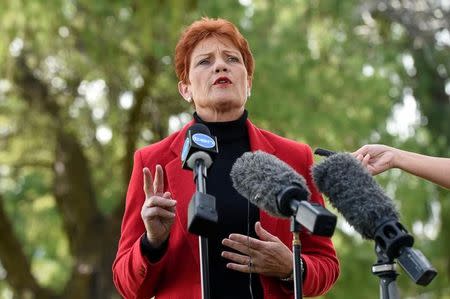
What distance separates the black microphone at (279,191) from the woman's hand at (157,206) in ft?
1.02

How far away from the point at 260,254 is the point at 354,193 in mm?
810

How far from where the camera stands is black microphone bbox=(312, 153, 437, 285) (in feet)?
10.5

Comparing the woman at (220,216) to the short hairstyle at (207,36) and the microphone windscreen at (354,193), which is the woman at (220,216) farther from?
the microphone windscreen at (354,193)

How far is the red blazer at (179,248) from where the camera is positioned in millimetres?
4348

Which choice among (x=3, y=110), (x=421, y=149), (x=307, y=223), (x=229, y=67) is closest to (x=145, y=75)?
(x=3, y=110)

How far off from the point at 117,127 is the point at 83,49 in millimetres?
1126

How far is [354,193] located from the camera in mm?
3447

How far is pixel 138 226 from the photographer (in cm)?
450

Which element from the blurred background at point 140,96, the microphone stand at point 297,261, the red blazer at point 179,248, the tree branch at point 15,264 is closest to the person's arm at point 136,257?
the red blazer at point 179,248

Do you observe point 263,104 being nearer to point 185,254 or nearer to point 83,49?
point 83,49

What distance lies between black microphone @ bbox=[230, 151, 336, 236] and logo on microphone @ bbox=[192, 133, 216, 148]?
0.39 ft

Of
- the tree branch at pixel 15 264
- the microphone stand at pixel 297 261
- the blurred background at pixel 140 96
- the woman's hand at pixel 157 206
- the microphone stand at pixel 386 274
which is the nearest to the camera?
the microphone stand at pixel 386 274

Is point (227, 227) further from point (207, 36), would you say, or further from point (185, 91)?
point (207, 36)

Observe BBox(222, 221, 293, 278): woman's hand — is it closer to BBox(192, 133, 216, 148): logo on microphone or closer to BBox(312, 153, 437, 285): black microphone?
BBox(192, 133, 216, 148): logo on microphone
